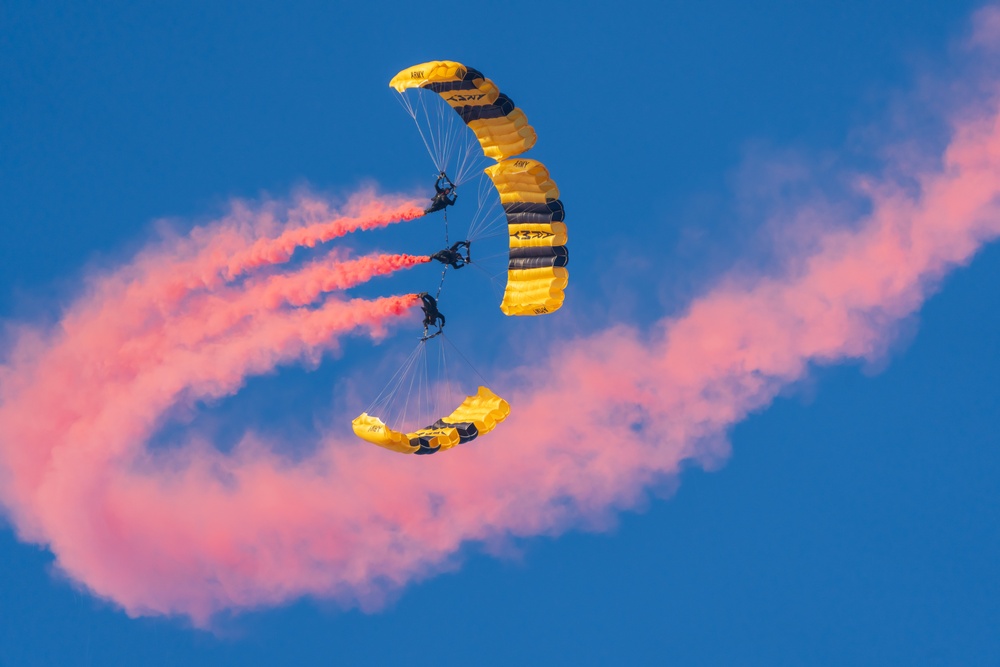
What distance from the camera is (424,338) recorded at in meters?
37.2

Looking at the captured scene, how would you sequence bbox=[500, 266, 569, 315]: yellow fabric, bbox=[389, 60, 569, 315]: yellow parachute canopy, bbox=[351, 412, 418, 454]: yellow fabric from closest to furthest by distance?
bbox=[351, 412, 418, 454]: yellow fabric → bbox=[389, 60, 569, 315]: yellow parachute canopy → bbox=[500, 266, 569, 315]: yellow fabric

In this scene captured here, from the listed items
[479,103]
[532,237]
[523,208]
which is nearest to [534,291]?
[532,237]

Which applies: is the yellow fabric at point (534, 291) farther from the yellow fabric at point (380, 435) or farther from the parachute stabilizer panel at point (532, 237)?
the yellow fabric at point (380, 435)

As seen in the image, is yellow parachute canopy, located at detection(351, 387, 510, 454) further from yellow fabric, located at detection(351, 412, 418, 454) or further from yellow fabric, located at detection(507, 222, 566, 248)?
yellow fabric, located at detection(507, 222, 566, 248)

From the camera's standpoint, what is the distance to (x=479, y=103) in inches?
1436

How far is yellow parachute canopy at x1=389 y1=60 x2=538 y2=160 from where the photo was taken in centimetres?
3556

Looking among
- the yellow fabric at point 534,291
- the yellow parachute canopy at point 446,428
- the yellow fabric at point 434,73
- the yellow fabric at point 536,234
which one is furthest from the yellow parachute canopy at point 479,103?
the yellow parachute canopy at point 446,428

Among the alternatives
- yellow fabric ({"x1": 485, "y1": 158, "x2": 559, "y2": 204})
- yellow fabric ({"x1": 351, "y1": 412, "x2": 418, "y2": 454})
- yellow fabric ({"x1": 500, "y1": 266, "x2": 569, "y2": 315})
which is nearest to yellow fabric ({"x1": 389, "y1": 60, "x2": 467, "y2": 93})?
yellow fabric ({"x1": 485, "y1": 158, "x2": 559, "y2": 204})

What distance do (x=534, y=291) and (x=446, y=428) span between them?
Answer: 332 centimetres

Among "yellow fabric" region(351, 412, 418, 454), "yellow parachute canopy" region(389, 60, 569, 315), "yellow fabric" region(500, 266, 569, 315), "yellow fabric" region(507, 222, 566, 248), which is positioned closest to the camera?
"yellow fabric" region(351, 412, 418, 454)

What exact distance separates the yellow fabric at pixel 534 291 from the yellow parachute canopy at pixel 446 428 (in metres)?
2.05

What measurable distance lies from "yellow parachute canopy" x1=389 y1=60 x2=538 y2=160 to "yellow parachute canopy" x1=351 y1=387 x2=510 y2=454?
16.8 ft

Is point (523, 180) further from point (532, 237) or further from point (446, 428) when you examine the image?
point (446, 428)

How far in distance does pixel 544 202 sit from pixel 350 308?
6663 mm
